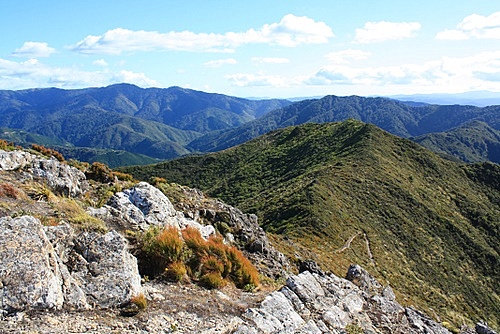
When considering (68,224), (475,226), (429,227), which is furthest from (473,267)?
(68,224)

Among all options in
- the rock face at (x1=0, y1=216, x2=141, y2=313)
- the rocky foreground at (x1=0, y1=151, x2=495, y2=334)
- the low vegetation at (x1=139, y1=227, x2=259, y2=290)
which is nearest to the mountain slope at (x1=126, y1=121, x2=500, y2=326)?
the rocky foreground at (x1=0, y1=151, x2=495, y2=334)

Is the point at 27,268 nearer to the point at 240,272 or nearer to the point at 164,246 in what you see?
the point at 164,246

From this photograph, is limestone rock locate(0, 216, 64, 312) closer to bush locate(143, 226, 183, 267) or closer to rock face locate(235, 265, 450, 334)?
bush locate(143, 226, 183, 267)

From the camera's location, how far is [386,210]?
7069 cm

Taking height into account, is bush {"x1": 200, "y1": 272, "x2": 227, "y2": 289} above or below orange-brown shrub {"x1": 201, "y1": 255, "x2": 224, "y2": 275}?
below

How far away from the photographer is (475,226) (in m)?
79.3

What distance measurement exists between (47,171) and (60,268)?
9.10 metres

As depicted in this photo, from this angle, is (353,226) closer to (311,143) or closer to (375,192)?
(375,192)

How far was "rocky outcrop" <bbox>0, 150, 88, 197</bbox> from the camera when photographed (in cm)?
1664

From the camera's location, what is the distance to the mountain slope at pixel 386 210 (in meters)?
48.1

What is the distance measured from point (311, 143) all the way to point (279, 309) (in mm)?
121089

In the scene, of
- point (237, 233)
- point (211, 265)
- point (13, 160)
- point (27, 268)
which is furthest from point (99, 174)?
point (27, 268)

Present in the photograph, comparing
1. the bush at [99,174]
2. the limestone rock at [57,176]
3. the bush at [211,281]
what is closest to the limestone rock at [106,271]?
the bush at [211,281]

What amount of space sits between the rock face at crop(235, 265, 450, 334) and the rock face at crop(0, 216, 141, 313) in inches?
144
